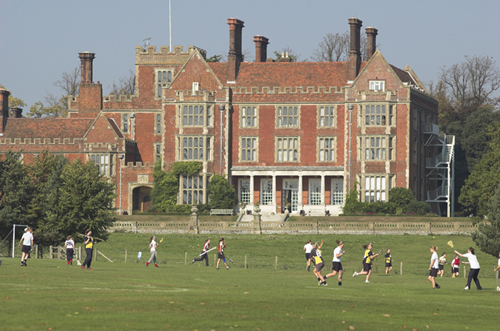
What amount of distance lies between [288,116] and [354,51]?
701cm

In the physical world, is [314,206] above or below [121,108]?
below

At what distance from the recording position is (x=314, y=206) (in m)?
69.6

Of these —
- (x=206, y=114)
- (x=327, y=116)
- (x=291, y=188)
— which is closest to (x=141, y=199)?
(x=206, y=114)

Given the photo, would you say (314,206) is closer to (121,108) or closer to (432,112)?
(432,112)

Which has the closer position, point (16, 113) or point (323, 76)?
point (323, 76)

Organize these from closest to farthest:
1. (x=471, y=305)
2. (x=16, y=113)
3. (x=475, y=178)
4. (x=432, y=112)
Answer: (x=471, y=305), (x=475, y=178), (x=432, y=112), (x=16, y=113)

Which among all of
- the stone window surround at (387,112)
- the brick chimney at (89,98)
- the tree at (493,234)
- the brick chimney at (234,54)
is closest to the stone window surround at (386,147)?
the stone window surround at (387,112)

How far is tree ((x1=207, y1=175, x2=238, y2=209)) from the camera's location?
67750mm

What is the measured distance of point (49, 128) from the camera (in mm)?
74812

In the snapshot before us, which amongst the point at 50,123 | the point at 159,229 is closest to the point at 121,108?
the point at 50,123

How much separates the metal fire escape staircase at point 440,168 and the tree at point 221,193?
621 inches

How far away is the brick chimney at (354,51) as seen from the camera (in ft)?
228

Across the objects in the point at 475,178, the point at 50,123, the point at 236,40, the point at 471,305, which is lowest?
the point at 471,305

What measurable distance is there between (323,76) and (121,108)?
16459 millimetres
